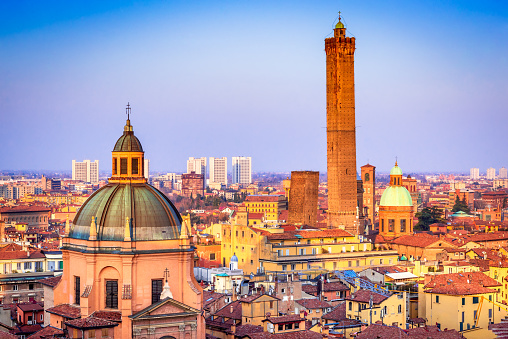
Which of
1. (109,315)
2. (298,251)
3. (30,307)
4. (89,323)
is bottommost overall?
(30,307)

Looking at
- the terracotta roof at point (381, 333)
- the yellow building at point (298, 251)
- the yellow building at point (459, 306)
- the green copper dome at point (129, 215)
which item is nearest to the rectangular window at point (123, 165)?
the green copper dome at point (129, 215)

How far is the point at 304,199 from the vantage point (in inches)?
3063

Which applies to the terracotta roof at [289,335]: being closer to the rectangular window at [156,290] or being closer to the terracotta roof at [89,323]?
the rectangular window at [156,290]

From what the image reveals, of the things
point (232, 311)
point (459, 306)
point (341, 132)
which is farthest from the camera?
point (341, 132)

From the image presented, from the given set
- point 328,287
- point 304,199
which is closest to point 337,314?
point 328,287

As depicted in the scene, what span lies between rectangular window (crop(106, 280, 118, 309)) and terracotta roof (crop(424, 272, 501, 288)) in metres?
15.6

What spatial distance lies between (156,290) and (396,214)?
4116 cm

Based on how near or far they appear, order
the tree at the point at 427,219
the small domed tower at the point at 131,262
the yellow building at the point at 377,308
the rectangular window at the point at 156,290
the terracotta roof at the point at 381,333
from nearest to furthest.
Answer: the small domed tower at the point at 131,262, the rectangular window at the point at 156,290, the terracotta roof at the point at 381,333, the yellow building at the point at 377,308, the tree at the point at 427,219

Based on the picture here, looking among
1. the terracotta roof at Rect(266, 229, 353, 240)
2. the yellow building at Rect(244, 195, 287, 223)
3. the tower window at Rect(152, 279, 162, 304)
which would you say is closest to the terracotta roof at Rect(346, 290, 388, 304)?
the tower window at Rect(152, 279, 162, 304)

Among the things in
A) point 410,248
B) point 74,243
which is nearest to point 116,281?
point 74,243

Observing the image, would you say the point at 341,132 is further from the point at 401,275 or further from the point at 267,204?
the point at 267,204

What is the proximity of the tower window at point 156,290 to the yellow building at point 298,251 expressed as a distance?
2293cm

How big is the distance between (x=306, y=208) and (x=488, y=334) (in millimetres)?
41883

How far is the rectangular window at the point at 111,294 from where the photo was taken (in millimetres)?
26062
